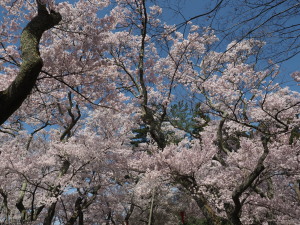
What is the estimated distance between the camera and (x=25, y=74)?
104 inches

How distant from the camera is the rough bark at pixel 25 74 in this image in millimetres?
2541

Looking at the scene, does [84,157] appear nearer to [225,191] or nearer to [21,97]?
[225,191]

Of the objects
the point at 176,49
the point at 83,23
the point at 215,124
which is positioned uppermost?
the point at 176,49

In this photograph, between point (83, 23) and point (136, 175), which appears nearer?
point (83, 23)

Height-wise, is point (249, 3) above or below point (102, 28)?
below

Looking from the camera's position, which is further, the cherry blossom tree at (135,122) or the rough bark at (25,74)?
the cherry blossom tree at (135,122)

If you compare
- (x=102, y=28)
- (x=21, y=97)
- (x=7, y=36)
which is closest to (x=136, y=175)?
(x=102, y=28)

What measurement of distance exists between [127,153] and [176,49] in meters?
6.66

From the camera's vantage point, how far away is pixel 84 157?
991 centimetres

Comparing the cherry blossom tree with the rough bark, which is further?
the cherry blossom tree

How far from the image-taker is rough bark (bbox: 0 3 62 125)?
2.54 m

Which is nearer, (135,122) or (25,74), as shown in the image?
(25,74)

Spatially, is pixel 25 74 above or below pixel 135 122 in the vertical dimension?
below

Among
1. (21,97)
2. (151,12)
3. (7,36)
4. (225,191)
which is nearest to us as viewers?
(21,97)
